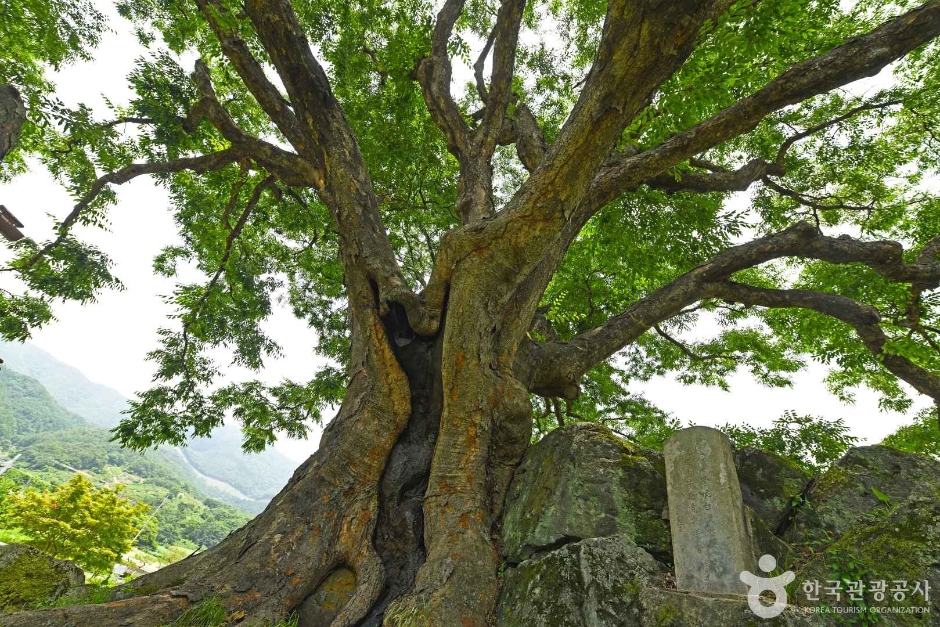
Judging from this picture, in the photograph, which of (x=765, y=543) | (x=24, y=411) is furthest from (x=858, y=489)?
(x=24, y=411)

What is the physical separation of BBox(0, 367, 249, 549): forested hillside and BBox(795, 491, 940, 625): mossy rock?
64.1 meters

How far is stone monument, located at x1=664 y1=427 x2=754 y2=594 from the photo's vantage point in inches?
104

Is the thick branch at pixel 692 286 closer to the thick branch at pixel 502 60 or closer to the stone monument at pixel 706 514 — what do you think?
the stone monument at pixel 706 514

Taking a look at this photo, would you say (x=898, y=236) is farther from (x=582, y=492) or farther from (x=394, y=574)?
(x=394, y=574)

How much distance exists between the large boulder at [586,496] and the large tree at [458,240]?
34cm

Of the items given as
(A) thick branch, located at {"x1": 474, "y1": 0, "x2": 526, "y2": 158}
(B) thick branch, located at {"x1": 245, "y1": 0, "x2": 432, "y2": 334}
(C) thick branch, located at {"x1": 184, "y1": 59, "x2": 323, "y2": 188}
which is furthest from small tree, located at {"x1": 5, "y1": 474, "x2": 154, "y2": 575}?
(A) thick branch, located at {"x1": 474, "y1": 0, "x2": 526, "y2": 158}

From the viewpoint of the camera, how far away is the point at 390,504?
3939 millimetres

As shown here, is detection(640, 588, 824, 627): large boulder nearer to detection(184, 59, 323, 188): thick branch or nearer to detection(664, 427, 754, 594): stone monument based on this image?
detection(664, 427, 754, 594): stone monument

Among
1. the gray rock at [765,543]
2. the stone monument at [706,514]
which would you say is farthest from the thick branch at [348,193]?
the gray rock at [765,543]

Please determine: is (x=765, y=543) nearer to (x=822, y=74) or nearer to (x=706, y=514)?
(x=706, y=514)

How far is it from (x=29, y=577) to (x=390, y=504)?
2.75 m

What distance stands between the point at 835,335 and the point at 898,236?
2.32 meters

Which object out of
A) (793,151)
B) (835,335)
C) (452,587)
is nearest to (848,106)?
(793,151)

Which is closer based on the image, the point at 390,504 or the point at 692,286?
the point at 390,504
